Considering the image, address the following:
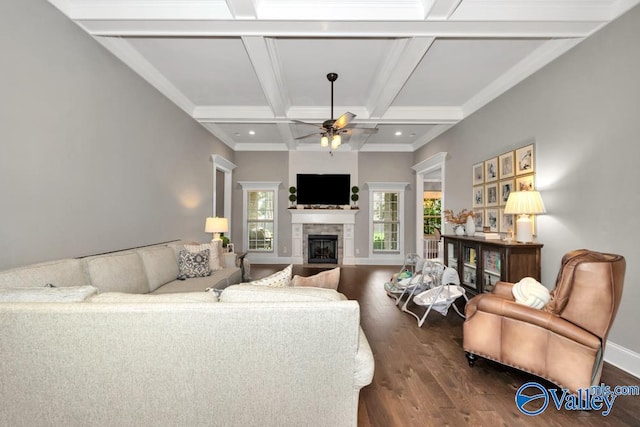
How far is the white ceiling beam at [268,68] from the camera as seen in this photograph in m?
3.04

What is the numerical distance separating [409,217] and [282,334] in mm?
6747

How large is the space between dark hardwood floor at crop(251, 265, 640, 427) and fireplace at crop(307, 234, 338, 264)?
4.18m

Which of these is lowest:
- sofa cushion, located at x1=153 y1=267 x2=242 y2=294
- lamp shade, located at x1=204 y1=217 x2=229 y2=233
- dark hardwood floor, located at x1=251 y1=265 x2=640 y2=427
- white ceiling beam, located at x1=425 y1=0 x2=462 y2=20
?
dark hardwood floor, located at x1=251 y1=265 x2=640 y2=427

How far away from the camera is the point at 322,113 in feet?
16.6

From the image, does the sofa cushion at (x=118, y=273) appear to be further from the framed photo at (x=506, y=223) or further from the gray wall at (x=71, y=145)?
the framed photo at (x=506, y=223)

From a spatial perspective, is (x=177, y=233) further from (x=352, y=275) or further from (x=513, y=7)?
(x=513, y=7)

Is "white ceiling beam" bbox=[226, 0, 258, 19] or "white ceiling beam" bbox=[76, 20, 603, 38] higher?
"white ceiling beam" bbox=[226, 0, 258, 19]

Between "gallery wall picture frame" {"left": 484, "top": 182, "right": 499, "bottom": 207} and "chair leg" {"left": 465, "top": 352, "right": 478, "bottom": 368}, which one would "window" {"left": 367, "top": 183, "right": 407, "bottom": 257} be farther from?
"chair leg" {"left": 465, "top": 352, "right": 478, "bottom": 368}

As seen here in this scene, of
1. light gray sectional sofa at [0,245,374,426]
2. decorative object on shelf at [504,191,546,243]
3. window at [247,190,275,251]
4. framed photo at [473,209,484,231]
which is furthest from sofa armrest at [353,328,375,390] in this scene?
window at [247,190,275,251]

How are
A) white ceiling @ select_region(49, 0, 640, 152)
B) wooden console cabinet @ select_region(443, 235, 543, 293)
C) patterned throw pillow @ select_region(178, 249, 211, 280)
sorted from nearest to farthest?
white ceiling @ select_region(49, 0, 640, 152) → wooden console cabinet @ select_region(443, 235, 543, 293) → patterned throw pillow @ select_region(178, 249, 211, 280)

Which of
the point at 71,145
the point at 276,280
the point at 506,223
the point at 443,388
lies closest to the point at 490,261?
the point at 506,223

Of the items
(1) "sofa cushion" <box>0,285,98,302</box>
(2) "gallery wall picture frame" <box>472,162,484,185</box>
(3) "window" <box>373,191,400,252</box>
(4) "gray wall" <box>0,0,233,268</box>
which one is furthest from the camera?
(3) "window" <box>373,191,400,252</box>

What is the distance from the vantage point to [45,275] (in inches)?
77.6

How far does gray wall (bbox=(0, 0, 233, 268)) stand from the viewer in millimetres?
2111
